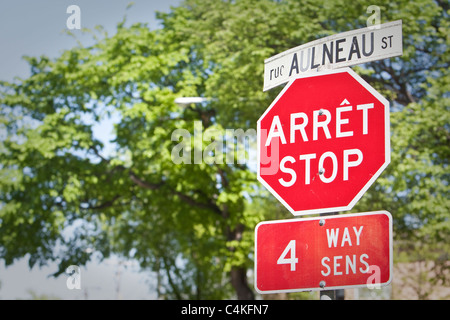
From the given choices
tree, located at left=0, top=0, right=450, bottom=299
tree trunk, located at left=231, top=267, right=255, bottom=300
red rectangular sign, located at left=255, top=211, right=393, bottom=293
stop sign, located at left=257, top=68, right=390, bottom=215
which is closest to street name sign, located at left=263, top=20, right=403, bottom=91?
stop sign, located at left=257, top=68, right=390, bottom=215

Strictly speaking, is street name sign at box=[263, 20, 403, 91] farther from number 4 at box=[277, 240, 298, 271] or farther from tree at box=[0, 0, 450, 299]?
tree at box=[0, 0, 450, 299]

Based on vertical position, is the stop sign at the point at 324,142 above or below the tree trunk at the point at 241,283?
above

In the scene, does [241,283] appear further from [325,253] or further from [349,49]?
[325,253]

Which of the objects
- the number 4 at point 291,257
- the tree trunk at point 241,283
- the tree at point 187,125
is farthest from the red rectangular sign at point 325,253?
the tree trunk at point 241,283

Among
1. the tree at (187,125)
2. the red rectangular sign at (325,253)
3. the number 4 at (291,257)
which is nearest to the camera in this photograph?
the red rectangular sign at (325,253)

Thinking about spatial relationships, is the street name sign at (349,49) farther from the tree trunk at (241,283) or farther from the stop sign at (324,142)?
the tree trunk at (241,283)

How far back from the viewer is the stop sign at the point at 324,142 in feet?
10.6

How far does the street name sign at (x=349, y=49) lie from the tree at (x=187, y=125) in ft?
37.6

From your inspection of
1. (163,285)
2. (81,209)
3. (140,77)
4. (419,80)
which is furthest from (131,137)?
(163,285)

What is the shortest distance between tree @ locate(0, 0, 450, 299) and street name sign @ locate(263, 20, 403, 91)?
1147 centimetres

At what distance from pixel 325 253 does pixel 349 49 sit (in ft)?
3.84

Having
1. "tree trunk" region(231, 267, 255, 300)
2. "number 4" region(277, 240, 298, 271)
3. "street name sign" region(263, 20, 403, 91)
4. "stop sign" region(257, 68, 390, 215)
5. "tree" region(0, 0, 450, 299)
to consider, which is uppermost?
"tree" region(0, 0, 450, 299)

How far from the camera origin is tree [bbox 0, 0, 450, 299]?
15617mm

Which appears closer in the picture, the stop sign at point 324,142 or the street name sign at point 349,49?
the stop sign at point 324,142
